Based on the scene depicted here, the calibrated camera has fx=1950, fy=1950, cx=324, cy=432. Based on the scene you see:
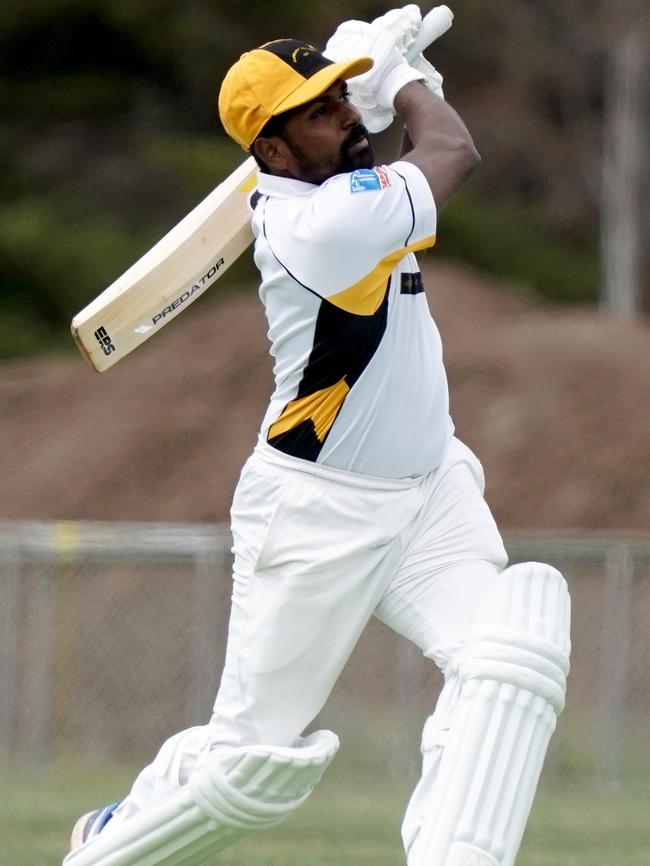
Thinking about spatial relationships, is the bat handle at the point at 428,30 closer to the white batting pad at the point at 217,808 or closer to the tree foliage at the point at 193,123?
the white batting pad at the point at 217,808

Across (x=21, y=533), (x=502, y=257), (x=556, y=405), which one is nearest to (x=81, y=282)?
(x=502, y=257)

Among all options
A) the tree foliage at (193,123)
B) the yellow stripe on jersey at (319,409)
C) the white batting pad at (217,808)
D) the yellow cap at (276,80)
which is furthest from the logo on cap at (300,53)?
the tree foliage at (193,123)

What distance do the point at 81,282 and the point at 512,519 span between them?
7.00 meters

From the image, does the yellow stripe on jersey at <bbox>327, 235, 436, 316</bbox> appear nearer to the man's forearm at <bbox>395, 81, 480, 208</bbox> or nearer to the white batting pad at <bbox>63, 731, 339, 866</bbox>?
the man's forearm at <bbox>395, 81, 480, 208</bbox>

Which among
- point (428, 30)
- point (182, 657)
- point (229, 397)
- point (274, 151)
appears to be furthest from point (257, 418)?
point (274, 151)

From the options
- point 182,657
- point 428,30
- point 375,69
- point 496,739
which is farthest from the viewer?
point 182,657

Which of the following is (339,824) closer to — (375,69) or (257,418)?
(375,69)

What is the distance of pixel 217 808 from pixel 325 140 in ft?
4.76

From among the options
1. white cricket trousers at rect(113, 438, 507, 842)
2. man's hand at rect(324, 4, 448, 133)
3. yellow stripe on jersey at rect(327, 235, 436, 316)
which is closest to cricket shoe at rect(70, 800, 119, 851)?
white cricket trousers at rect(113, 438, 507, 842)

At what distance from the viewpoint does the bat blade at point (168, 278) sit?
4.55 m

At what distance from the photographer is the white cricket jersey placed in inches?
159

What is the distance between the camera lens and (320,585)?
4.16 meters

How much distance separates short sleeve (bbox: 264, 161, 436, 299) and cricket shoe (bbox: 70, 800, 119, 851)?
4.23 feet

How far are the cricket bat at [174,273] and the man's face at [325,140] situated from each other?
391 mm
